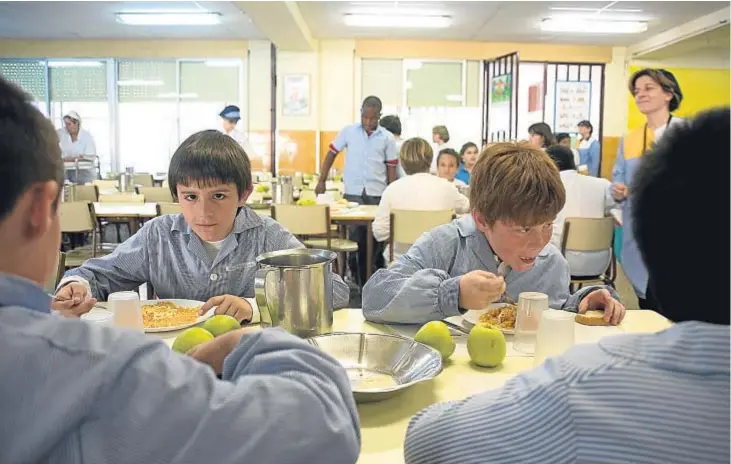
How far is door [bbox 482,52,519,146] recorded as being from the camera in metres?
9.09

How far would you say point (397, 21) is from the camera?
9086 mm

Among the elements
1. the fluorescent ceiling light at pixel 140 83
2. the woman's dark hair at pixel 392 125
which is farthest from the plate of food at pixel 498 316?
the fluorescent ceiling light at pixel 140 83

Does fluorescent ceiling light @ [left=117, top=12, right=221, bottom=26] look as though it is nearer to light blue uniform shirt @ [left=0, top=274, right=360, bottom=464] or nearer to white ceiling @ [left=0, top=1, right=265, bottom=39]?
white ceiling @ [left=0, top=1, right=265, bottom=39]

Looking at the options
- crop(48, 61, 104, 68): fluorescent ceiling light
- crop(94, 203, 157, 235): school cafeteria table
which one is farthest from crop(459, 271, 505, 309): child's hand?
crop(48, 61, 104, 68): fluorescent ceiling light

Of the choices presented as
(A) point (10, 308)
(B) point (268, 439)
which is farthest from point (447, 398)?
(A) point (10, 308)

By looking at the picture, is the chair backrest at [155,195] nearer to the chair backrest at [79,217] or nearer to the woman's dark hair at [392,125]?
the chair backrest at [79,217]

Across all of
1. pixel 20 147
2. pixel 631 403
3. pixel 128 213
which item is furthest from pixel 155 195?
pixel 631 403

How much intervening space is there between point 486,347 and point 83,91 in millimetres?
11101

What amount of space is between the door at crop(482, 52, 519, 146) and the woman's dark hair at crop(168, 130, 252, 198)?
722 centimetres

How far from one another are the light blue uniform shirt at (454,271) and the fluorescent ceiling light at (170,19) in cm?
762

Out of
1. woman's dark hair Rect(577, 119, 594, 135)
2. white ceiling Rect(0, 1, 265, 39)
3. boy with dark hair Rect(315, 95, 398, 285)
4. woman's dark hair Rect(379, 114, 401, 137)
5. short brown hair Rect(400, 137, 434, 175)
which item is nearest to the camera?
short brown hair Rect(400, 137, 434, 175)

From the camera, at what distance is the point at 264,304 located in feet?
4.75

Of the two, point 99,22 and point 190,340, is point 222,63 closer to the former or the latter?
point 99,22

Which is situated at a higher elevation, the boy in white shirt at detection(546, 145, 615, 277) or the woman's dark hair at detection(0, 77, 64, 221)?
the woman's dark hair at detection(0, 77, 64, 221)
